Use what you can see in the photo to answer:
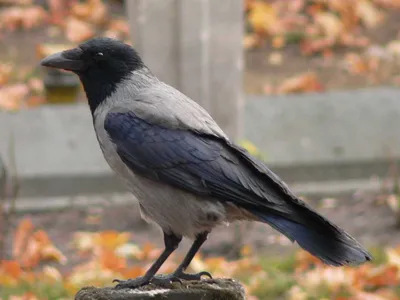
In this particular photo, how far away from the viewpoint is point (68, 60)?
13.4 feet

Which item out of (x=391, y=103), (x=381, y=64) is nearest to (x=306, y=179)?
(x=391, y=103)

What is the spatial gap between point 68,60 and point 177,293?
1.02m

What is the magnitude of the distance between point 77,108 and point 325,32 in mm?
4335

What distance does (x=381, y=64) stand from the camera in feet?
37.1

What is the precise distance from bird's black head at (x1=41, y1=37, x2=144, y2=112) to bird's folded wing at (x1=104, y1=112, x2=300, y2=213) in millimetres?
127

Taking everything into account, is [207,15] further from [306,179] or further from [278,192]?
[278,192]

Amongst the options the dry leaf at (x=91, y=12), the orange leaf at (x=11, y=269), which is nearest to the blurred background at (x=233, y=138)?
the orange leaf at (x=11, y=269)

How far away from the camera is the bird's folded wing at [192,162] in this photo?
12.7 feet

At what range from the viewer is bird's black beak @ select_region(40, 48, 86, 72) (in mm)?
4059

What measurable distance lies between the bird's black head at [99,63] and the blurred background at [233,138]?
6.92 ft

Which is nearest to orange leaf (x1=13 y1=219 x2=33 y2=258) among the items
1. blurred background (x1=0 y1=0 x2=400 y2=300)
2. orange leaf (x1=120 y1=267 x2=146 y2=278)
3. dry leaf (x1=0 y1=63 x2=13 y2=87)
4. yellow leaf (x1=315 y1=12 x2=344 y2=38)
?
blurred background (x1=0 y1=0 x2=400 y2=300)

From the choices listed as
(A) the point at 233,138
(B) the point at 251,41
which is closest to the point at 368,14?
(B) the point at 251,41

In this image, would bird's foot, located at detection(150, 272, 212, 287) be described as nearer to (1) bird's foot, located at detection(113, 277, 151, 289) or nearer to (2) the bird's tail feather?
(1) bird's foot, located at detection(113, 277, 151, 289)

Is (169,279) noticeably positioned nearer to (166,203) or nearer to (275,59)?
(166,203)
